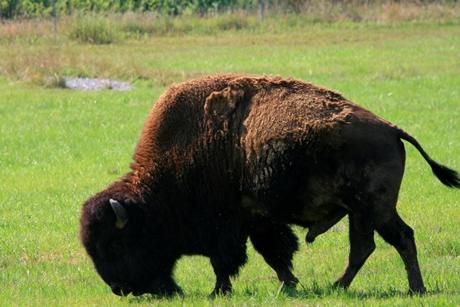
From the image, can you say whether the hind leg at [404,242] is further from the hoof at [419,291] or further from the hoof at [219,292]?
the hoof at [219,292]

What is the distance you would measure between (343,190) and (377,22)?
37923 millimetres

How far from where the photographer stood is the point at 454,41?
129ft

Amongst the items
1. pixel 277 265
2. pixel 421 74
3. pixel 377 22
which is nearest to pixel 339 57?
pixel 421 74

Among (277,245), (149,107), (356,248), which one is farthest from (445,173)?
(149,107)

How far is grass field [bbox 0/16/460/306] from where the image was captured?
10.2m

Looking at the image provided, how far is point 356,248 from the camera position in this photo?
9734mm

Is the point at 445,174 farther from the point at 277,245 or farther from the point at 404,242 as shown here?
the point at 277,245

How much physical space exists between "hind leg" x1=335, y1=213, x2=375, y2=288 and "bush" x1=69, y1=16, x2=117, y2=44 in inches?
1245

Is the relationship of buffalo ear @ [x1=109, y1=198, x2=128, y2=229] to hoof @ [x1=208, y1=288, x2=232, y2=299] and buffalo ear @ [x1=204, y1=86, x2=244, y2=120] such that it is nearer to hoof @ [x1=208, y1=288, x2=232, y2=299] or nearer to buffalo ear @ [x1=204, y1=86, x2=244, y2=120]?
hoof @ [x1=208, y1=288, x2=232, y2=299]

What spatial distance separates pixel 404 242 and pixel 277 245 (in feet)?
4.47

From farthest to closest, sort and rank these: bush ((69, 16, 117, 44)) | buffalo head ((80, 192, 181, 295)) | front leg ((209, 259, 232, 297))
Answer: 1. bush ((69, 16, 117, 44))
2. buffalo head ((80, 192, 181, 295))
3. front leg ((209, 259, 232, 297))

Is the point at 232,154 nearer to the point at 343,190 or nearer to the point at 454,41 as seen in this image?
the point at 343,190

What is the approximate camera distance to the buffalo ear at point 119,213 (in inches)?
384


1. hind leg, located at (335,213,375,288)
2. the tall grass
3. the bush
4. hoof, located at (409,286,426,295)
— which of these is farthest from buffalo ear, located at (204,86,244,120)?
the bush
